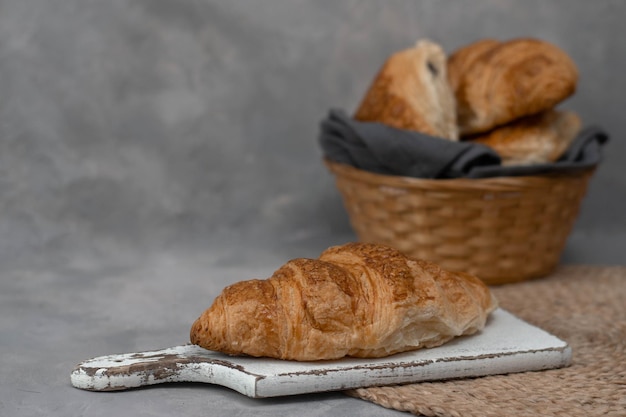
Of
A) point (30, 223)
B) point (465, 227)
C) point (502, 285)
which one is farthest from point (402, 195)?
point (30, 223)

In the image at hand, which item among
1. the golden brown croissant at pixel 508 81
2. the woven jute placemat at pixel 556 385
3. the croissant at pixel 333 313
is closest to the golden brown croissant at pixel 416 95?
the golden brown croissant at pixel 508 81

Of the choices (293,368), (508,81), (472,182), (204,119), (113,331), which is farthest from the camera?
(204,119)

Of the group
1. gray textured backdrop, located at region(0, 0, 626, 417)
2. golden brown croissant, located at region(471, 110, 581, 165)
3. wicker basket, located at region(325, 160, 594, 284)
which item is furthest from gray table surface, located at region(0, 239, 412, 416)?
golden brown croissant, located at region(471, 110, 581, 165)

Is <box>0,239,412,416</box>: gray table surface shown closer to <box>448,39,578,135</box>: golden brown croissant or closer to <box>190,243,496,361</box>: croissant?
<box>190,243,496,361</box>: croissant

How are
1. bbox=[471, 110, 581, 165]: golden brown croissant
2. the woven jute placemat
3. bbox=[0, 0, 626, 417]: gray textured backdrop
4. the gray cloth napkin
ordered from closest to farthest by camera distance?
1. the woven jute placemat
2. the gray cloth napkin
3. bbox=[471, 110, 581, 165]: golden brown croissant
4. bbox=[0, 0, 626, 417]: gray textured backdrop

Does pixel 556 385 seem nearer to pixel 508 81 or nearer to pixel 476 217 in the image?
pixel 476 217

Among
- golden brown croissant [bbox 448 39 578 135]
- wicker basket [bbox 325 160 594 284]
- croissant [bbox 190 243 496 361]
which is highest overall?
golden brown croissant [bbox 448 39 578 135]

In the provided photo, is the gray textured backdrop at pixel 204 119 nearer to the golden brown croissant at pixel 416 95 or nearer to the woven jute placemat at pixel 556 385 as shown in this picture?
the golden brown croissant at pixel 416 95

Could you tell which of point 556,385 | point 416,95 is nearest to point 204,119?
point 416,95
